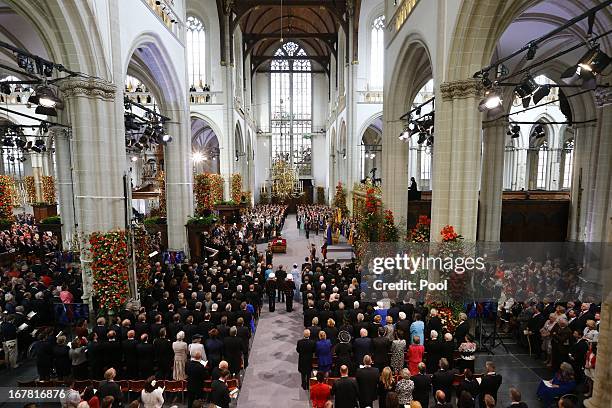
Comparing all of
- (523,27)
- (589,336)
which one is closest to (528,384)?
(589,336)

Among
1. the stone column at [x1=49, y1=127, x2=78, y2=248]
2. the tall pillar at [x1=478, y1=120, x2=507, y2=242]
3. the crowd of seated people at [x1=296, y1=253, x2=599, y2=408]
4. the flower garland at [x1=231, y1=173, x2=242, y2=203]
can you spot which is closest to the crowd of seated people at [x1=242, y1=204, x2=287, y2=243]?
the flower garland at [x1=231, y1=173, x2=242, y2=203]

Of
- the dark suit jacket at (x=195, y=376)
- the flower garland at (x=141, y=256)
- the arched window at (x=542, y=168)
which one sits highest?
the arched window at (x=542, y=168)

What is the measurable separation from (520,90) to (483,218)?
728 cm

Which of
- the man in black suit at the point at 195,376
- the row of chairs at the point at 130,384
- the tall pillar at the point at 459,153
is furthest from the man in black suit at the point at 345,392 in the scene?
the tall pillar at the point at 459,153

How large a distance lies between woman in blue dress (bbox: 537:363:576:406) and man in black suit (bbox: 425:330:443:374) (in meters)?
1.70

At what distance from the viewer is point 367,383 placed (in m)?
5.56

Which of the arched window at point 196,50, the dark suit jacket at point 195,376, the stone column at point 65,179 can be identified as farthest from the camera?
the arched window at point 196,50

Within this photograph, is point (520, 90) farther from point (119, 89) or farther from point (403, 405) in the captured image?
point (119, 89)

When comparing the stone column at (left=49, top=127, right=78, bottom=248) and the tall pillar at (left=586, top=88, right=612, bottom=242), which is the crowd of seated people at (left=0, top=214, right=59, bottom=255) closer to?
the stone column at (left=49, top=127, right=78, bottom=248)

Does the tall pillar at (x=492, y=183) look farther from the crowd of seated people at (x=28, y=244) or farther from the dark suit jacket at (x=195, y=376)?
the crowd of seated people at (x=28, y=244)

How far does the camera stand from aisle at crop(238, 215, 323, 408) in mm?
6527

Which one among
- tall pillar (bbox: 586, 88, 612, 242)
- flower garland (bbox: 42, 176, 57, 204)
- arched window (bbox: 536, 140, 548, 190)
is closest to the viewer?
tall pillar (bbox: 586, 88, 612, 242)

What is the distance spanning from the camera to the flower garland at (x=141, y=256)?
33.3ft

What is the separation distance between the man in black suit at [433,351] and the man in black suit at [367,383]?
1582 mm
